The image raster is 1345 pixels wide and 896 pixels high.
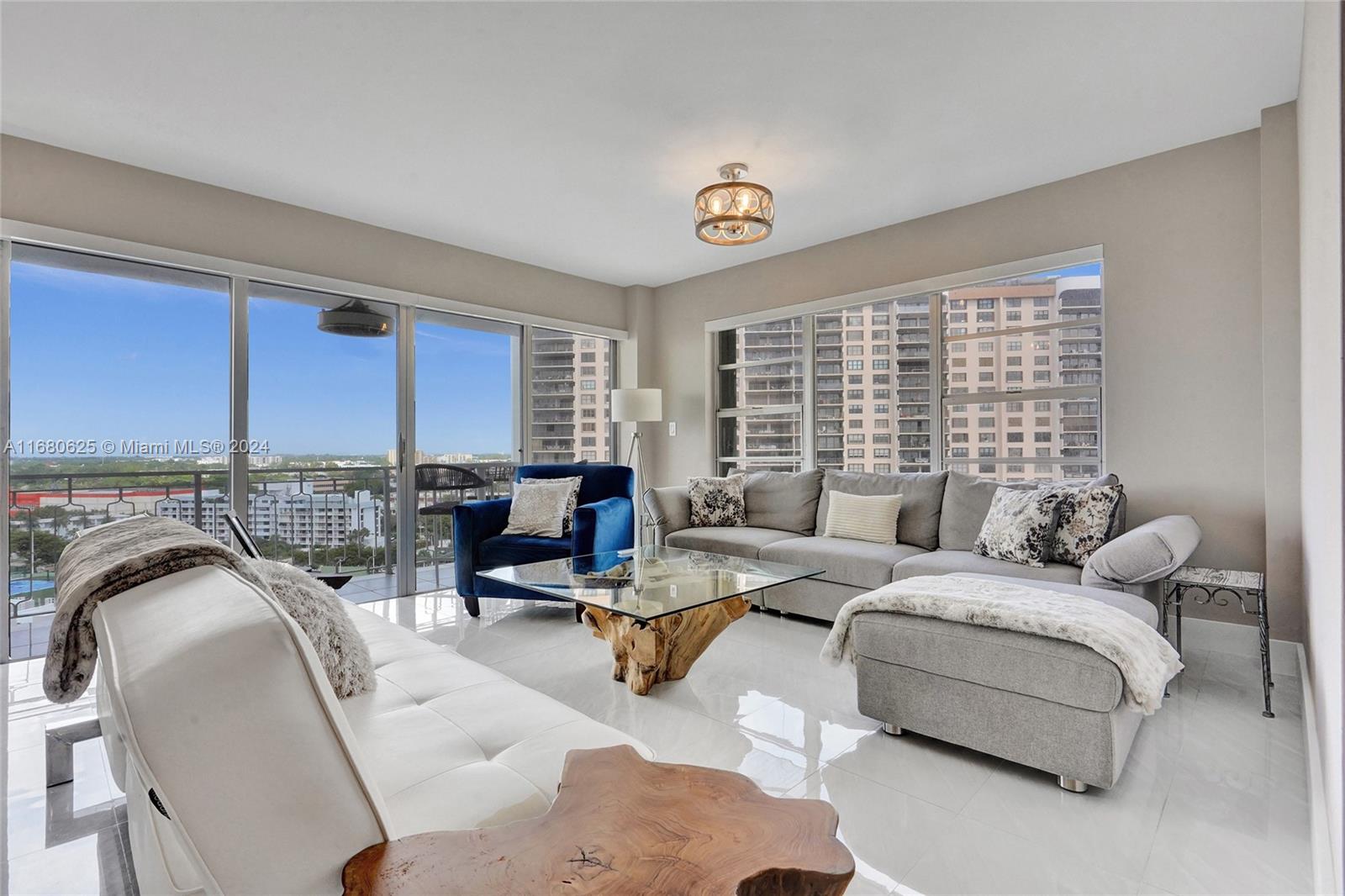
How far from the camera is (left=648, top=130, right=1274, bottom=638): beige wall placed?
3076 mm

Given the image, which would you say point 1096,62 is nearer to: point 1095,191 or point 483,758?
point 1095,191

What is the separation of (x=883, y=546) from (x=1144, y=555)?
1.43 metres

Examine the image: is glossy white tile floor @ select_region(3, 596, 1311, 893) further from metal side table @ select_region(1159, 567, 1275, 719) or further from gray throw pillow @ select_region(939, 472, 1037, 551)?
gray throw pillow @ select_region(939, 472, 1037, 551)

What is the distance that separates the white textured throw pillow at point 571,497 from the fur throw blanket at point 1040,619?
83.7 inches

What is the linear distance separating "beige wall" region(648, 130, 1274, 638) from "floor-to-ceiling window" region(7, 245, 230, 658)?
394cm

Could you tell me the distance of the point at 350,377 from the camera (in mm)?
4332

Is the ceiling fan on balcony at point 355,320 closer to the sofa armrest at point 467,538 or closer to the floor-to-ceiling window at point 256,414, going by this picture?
the floor-to-ceiling window at point 256,414

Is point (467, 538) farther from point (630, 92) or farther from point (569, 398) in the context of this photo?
point (630, 92)

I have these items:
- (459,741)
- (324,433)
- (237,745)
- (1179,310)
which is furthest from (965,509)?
(324,433)

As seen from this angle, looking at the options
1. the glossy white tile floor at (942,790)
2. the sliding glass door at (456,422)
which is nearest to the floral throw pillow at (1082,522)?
the glossy white tile floor at (942,790)

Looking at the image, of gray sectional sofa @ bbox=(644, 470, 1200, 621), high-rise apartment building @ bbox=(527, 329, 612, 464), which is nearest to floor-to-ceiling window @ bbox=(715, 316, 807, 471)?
gray sectional sofa @ bbox=(644, 470, 1200, 621)

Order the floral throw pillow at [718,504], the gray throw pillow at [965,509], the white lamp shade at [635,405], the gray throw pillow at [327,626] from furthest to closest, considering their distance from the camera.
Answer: the white lamp shade at [635,405] < the floral throw pillow at [718,504] < the gray throw pillow at [965,509] < the gray throw pillow at [327,626]

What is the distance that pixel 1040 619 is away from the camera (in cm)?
199

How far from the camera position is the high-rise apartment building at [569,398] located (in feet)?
17.6
